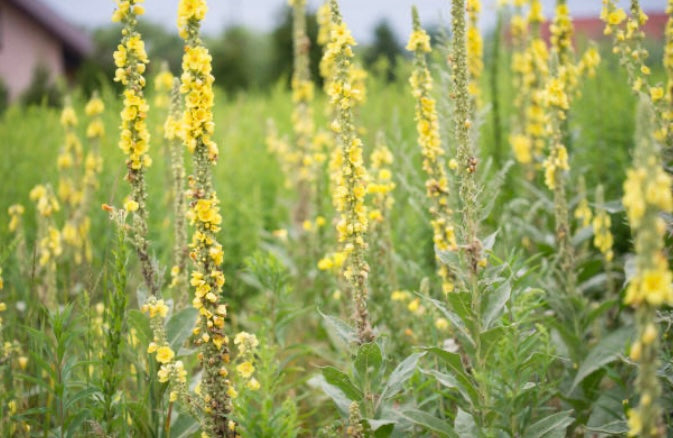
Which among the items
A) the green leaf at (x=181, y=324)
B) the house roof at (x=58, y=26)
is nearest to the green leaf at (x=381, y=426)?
the green leaf at (x=181, y=324)

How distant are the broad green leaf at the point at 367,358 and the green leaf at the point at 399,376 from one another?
7 centimetres

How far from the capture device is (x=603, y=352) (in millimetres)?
2820

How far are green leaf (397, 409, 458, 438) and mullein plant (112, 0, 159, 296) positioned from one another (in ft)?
3.66

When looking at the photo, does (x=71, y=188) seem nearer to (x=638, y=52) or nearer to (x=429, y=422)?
(x=429, y=422)

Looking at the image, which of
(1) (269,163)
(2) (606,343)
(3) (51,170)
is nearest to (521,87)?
(2) (606,343)

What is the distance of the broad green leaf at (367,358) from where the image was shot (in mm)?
2318

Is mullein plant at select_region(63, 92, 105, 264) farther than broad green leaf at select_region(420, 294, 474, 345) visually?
Yes

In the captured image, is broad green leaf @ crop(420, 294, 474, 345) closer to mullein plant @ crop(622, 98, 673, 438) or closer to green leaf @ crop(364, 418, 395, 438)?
green leaf @ crop(364, 418, 395, 438)

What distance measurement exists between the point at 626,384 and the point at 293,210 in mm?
3196

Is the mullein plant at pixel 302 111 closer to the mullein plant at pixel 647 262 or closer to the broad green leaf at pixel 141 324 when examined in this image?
the broad green leaf at pixel 141 324

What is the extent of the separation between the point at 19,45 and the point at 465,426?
2538 centimetres

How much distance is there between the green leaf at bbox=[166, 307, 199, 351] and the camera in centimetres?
269

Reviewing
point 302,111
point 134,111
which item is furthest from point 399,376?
point 302,111

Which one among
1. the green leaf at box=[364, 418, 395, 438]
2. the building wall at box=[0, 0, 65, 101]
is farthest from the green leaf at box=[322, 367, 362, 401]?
the building wall at box=[0, 0, 65, 101]
